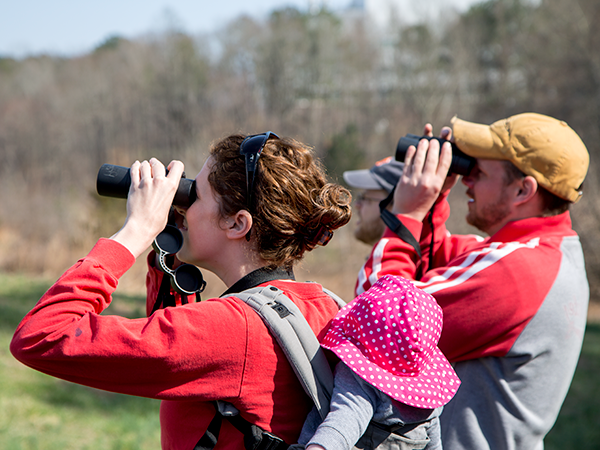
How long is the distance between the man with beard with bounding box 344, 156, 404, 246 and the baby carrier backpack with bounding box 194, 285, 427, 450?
5.38 feet

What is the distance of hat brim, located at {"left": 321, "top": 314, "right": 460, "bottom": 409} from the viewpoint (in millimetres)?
1224

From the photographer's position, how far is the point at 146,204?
1.39 m

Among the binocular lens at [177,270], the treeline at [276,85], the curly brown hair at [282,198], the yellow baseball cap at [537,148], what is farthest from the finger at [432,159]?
the treeline at [276,85]

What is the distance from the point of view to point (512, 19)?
34.9 metres

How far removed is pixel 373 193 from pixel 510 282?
1.36 meters

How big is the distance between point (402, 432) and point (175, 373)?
573 mm

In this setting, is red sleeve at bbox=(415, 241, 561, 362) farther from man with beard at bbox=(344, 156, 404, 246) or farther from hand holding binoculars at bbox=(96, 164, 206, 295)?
man with beard at bbox=(344, 156, 404, 246)

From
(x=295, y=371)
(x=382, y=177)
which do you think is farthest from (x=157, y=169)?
(x=382, y=177)

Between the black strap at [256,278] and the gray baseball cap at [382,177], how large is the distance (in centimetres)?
146

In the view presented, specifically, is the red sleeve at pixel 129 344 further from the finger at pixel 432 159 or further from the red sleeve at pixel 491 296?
the finger at pixel 432 159

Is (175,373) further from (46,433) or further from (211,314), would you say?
(46,433)

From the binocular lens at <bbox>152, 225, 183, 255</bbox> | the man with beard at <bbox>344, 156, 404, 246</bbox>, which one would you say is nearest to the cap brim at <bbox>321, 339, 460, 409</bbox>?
the binocular lens at <bbox>152, 225, 183, 255</bbox>

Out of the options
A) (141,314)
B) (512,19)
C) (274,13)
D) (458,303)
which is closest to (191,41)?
(274,13)

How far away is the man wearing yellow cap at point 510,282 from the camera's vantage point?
67.6 inches
